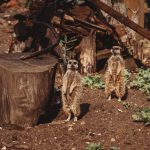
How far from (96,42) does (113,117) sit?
9.78 ft

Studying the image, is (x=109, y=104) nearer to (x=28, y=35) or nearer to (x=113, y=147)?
(x=113, y=147)

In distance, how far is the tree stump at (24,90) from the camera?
7.32 metres

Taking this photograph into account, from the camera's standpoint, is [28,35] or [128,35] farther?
[128,35]

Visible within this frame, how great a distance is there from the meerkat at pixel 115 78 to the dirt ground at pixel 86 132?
310mm

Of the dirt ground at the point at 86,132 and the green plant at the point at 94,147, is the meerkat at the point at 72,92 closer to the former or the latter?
the dirt ground at the point at 86,132

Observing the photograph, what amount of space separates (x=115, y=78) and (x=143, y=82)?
1.02m

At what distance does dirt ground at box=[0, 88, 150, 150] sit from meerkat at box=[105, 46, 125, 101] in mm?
310

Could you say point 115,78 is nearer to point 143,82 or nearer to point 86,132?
point 143,82

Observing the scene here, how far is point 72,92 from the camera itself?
25.8 feet

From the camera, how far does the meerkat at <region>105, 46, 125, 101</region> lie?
8.76 meters

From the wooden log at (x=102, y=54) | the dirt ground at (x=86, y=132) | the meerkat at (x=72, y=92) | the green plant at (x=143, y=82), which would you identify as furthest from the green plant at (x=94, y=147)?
the wooden log at (x=102, y=54)

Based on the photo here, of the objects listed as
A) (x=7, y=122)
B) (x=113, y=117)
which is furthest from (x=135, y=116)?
(x=7, y=122)

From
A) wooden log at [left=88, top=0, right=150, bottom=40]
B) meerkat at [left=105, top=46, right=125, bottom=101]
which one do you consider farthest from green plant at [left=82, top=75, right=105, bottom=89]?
wooden log at [left=88, top=0, right=150, bottom=40]

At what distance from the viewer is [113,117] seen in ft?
26.5
